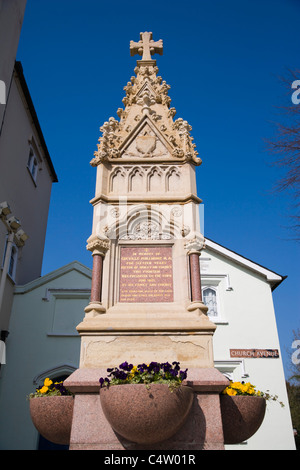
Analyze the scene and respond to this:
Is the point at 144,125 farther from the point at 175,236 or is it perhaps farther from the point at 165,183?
the point at 175,236

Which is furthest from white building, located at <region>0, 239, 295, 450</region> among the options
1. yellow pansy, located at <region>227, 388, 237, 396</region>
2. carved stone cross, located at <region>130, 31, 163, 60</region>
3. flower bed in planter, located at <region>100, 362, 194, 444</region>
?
flower bed in planter, located at <region>100, 362, 194, 444</region>

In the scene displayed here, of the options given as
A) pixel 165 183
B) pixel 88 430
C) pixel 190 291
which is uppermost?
pixel 165 183

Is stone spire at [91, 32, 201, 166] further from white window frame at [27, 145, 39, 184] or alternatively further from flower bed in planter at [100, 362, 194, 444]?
white window frame at [27, 145, 39, 184]

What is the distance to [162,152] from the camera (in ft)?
28.7

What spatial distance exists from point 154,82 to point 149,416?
26.8 feet

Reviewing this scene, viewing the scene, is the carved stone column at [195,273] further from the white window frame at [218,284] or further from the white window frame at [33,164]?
the white window frame at [33,164]

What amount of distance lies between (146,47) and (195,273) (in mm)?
7025

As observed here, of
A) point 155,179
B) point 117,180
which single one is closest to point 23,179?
point 117,180

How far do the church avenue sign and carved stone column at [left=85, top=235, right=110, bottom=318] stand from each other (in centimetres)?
1089

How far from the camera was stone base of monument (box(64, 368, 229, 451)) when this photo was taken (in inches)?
205

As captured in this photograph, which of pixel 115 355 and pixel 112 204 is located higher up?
pixel 112 204

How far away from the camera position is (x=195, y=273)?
7141mm

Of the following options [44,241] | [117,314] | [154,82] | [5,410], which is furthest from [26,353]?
[154,82]

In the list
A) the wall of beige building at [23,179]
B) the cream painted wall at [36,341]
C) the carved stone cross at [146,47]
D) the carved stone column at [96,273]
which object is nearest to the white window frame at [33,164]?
the wall of beige building at [23,179]
